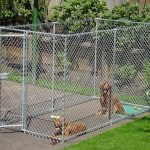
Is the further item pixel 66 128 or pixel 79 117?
pixel 79 117

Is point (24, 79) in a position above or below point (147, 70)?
above

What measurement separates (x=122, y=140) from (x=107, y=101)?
1682mm

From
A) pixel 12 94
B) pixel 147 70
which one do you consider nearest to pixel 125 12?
pixel 147 70

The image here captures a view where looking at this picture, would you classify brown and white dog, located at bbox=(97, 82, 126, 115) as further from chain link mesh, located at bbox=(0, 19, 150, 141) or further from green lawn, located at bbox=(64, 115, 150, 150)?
green lawn, located at bbox=(64, 115, 150, 150)

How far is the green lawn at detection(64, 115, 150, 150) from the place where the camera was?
9.95m

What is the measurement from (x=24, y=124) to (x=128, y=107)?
3300 mm

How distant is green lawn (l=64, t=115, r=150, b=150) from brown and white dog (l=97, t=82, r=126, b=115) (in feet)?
2.20

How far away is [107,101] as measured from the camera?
11.9 meters

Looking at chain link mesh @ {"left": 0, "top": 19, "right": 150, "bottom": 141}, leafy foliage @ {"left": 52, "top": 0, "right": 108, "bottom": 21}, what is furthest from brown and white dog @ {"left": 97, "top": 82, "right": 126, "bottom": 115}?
leafy foliage @ {"left": 52, "top": 0, "right": 108, "bottom": 21}

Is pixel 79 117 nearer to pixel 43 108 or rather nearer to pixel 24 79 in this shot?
pixel 43 108

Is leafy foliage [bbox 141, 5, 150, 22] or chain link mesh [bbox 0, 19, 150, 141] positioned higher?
leafy foliage [bbox 141, 5, 150, 22]

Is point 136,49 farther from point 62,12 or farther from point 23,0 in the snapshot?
point 23,0

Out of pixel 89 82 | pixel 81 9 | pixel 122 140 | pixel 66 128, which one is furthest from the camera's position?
pixel 81 9

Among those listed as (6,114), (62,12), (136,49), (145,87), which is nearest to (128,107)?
(145,87)
